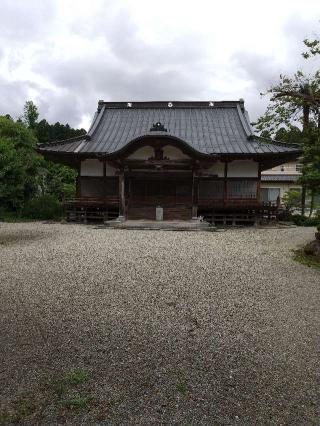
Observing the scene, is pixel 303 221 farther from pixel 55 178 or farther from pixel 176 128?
pixel 55 178

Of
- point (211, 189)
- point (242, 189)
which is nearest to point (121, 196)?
point (211, 189)

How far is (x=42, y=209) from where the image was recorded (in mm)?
19656

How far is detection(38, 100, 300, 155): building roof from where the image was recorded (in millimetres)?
17859

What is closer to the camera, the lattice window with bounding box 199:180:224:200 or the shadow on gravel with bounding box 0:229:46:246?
the shadow on gravel with bounding box 0:229:46:246

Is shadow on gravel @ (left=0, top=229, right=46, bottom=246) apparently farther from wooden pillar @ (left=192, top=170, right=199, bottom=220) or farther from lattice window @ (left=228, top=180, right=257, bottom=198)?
lattice window @ (left=228, top=180, right=257, bottom=198)

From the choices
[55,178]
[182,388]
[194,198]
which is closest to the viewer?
[182,388]

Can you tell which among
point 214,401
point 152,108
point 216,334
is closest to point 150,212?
point 152,108

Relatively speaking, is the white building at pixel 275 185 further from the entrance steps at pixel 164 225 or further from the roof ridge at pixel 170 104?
the entrance steps at pixel 164 225

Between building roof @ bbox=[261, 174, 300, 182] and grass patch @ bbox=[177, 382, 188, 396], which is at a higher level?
building roof @ bbox=[261, 174, 300, 182]

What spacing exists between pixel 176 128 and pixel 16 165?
375 inches

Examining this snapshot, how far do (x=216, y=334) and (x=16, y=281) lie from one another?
4078 millimetres

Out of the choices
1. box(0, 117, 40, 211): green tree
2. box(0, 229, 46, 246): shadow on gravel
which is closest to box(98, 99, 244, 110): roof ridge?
box(0, 117, 40, 211): green tree

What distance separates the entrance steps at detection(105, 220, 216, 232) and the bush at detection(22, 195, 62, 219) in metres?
5.26

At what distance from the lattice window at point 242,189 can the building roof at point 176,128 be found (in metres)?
1.83
